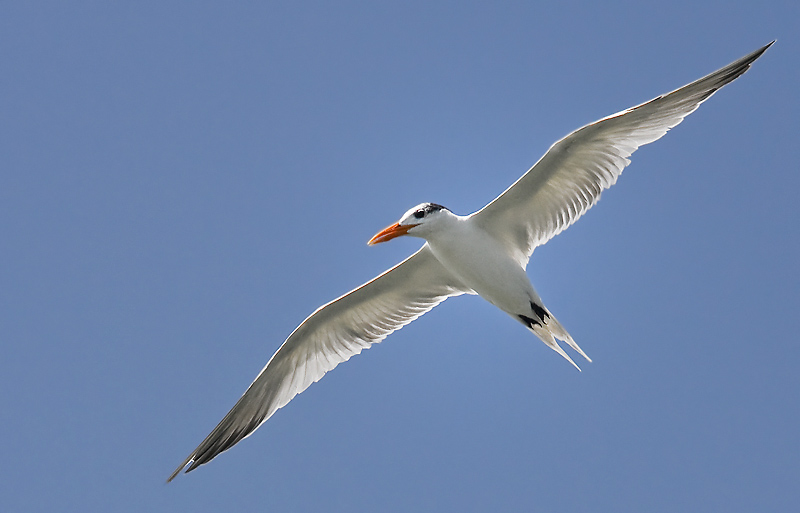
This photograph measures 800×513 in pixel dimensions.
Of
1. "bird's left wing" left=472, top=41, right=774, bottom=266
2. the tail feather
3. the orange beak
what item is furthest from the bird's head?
the tail feather

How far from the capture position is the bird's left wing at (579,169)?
9578mm

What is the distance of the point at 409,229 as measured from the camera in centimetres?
1005

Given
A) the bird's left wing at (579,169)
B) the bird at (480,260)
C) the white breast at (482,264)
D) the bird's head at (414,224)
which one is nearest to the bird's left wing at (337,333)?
the bird at (480,260)

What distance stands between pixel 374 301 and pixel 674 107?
4.42m

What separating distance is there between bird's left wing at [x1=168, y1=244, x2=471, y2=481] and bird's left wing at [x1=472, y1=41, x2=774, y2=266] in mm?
1076

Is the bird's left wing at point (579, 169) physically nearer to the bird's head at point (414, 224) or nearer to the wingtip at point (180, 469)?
the bird's head at point (414, 224)

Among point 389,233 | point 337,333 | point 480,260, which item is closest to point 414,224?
point 389,233

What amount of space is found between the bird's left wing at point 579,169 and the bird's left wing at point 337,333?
1.08m

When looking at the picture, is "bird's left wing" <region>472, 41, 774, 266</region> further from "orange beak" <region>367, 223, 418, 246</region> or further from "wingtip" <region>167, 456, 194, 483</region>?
"wingtip" <region>167, 456, 194, 483</region>

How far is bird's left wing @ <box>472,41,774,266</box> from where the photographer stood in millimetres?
9578

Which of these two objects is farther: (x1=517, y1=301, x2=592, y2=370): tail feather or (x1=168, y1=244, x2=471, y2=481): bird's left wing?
(x1=168, y1=244, x2=471, y2=481): bird's left wing

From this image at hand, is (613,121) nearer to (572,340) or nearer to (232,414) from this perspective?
(572,340)

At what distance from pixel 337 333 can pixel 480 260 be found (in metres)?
2.41

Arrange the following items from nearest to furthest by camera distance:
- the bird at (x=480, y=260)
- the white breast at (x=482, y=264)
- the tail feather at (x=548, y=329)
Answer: the bird at (x=480, y=260), the white breast at (x=482, y=264), the tail feather at (x=548, y=329)
